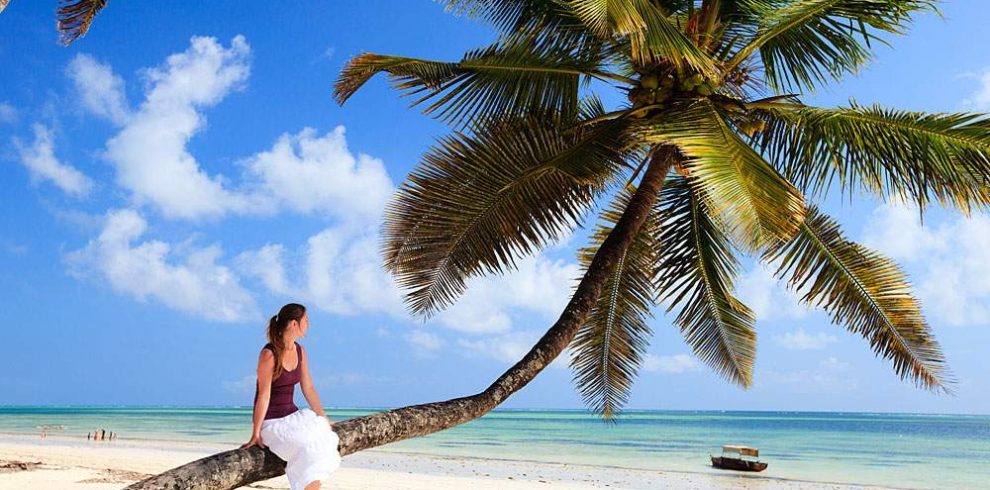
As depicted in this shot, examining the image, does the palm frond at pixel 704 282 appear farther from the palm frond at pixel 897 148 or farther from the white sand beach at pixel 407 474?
the white sand beach at pixel 407 474

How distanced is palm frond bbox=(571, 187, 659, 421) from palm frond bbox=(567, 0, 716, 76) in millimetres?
2984

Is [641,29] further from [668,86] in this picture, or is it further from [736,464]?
[736,464]

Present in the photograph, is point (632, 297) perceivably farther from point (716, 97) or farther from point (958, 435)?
point (958, 435)

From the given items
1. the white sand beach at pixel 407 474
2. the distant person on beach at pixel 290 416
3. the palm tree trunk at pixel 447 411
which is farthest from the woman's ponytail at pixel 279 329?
the white sand beach at pixel 407 474

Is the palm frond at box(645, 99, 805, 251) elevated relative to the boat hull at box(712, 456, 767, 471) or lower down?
Result: elevated

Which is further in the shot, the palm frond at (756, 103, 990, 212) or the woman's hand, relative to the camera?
the palm frond at (756, 103, 990, 212)

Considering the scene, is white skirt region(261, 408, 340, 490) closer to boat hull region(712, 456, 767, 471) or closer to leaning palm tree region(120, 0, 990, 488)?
leaning palm tree region(120, 0, 990, 488)

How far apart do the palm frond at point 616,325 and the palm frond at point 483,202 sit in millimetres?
2188

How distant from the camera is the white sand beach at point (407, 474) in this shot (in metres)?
14.9

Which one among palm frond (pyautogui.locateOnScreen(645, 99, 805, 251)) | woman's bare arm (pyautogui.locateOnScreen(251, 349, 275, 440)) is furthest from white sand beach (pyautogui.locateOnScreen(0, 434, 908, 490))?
woman's bare arm (pyautogui.locateOnScreen(251, 349, 275, 440))

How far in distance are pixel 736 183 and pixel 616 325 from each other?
4.30 metres

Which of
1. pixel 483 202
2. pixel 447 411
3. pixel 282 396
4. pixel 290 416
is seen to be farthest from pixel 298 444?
pixel 483 202

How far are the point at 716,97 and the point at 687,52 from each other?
1054mm

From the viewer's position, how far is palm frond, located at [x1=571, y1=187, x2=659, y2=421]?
10.3 meters
